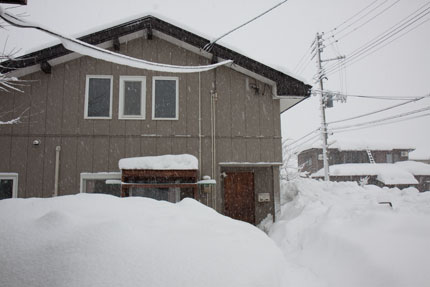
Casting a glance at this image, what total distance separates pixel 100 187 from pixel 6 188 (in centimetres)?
230

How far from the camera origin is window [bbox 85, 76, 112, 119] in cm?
773

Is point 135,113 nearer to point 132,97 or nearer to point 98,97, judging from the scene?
point 132,97

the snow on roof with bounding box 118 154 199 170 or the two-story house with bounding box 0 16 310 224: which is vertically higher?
the two-story house with bounding box 0 16 310 224

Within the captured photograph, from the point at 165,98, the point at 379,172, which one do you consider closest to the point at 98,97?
the point at 165,98

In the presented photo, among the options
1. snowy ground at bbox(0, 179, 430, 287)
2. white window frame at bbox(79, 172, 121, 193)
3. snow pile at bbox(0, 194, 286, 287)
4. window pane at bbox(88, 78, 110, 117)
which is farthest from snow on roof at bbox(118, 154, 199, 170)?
snow pile at bbox(0, 194, 286, 287)

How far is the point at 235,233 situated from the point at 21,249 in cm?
172

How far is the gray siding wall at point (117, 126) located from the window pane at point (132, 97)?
0.25 meters

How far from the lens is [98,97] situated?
782 centimetres

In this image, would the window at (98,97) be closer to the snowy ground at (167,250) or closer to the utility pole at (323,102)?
the snowy ground at (167,250)

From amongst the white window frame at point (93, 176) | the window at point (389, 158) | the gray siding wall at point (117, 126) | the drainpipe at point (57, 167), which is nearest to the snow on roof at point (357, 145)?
the window at point (389, 158)

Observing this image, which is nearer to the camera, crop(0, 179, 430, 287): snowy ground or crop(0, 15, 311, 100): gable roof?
crop(0, 179, 430, 287): snowy ground

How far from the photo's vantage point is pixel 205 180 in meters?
7.39

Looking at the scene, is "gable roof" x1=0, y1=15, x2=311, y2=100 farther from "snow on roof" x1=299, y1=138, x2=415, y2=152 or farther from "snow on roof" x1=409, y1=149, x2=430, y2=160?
"snow on roof" x1=409, y1=149, x2=430, y2=160

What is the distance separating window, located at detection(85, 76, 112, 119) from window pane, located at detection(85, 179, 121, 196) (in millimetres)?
1724
